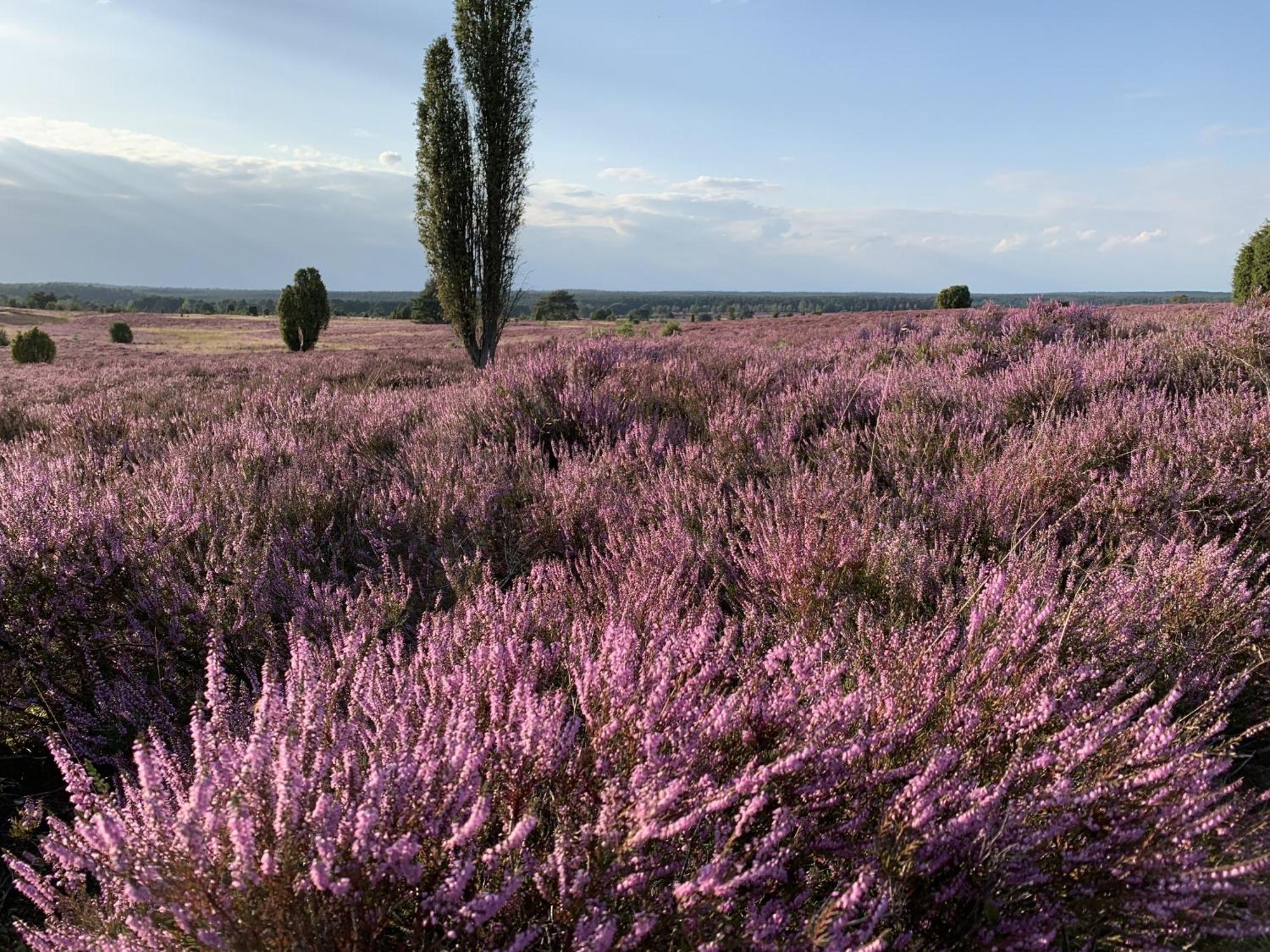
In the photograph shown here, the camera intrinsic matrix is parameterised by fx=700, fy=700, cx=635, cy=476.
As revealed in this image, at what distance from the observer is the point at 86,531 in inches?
110

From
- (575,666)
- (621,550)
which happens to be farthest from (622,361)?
(575,666)

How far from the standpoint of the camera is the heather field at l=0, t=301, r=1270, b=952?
1.19 meters

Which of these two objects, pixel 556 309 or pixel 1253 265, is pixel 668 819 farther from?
pixel 556 309

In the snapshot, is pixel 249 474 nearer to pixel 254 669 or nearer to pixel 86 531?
pixel 86 531

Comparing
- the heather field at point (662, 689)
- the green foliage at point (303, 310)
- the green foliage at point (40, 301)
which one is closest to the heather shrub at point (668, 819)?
the heather field at point (662, 689)

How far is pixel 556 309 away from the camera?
74000 millimetres

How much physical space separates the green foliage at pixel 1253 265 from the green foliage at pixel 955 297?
1479cm

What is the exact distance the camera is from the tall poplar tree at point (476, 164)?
1515 cm

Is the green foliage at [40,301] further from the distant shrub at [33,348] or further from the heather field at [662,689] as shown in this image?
the heather field at [662,689]

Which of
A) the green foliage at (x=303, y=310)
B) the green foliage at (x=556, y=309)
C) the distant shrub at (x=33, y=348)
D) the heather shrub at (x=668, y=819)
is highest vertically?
the green foliage at (x=556, y=309)

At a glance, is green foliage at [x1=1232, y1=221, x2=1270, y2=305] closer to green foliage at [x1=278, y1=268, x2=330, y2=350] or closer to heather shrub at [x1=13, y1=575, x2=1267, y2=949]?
heather shrub at [x1=13, y1=575, x2=1267, y2=949]

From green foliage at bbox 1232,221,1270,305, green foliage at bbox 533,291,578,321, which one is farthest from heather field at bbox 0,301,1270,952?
green foliage at bbox 533,291,578,321

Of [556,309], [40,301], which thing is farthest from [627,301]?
[40,301]

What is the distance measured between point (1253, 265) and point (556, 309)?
61714 mm
